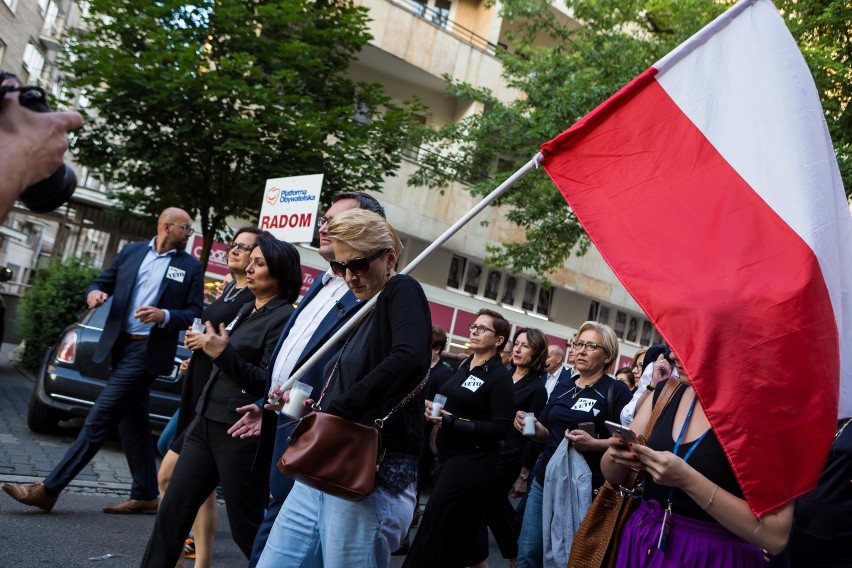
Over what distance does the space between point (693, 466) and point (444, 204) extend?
23.1 meters

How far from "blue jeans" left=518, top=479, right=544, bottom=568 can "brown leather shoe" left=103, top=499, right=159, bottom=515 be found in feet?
9.20

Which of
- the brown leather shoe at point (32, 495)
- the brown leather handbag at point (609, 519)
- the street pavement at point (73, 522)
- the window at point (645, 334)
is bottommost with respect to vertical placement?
the street pavement at point (73, 522)

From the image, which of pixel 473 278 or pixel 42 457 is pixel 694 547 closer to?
pixel 42 457

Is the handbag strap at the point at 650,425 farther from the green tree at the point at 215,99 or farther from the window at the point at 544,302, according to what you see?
the window at the point at 544,302

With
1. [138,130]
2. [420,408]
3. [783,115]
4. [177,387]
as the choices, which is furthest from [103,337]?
[138,130]

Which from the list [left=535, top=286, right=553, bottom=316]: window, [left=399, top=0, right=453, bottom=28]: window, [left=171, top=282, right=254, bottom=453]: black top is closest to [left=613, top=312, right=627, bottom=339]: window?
[left=535, top=286, right=553, bottom=316]: window

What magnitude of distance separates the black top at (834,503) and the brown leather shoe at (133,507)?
15.1 feet

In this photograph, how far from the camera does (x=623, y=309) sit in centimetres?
3375

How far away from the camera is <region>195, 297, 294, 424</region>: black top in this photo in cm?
463

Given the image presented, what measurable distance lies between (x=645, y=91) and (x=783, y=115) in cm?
63

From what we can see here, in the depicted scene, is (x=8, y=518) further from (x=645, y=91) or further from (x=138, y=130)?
(x=138, y=130)

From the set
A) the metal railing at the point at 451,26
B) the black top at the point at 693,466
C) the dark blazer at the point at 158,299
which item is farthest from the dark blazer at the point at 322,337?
the metal railing at the point at 451,26

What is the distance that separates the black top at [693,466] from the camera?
3160mm

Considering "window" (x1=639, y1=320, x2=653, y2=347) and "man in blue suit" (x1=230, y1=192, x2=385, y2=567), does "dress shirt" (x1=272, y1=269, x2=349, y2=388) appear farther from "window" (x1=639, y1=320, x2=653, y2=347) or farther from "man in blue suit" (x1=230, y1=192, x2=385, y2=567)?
"window" (x1=639, y1=320, x2=653, y2=347)
